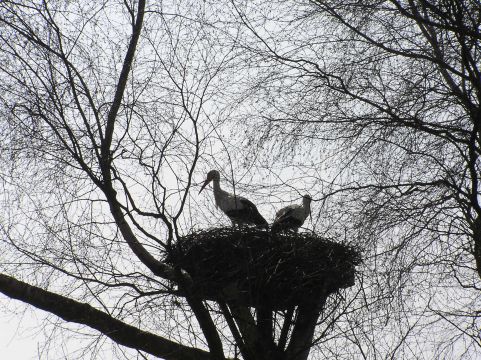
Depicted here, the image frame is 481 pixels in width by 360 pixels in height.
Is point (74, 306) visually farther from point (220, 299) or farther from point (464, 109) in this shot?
point (464, 109)

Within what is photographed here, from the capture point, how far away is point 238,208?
24.9ft

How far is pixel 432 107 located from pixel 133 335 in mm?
2644

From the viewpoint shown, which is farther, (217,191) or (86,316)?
(217,191)

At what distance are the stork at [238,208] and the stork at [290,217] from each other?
0.44 feet

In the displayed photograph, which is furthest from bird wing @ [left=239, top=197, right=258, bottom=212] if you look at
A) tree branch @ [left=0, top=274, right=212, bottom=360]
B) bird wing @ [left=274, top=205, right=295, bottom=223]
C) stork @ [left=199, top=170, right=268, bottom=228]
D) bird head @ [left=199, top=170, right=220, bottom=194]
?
tree branch @ [left=0, top=274, right=212, bottom=360]

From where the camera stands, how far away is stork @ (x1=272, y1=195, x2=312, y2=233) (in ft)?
21.4

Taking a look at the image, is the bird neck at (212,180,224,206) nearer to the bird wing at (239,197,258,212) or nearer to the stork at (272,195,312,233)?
the bird wing at (239,197,258,212)

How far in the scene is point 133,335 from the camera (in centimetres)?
490

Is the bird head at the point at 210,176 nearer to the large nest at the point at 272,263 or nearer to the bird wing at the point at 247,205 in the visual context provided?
the large nest at the point at 272,263

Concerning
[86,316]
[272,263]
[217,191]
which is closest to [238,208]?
[217,191]

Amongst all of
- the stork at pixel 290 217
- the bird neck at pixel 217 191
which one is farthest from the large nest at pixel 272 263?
the bird neck at pixel 217 191

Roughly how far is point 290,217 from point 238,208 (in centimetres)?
52

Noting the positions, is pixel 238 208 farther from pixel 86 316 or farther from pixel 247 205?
pixel 86 316

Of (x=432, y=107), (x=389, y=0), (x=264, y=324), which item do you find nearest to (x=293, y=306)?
(x=264, y=324)
